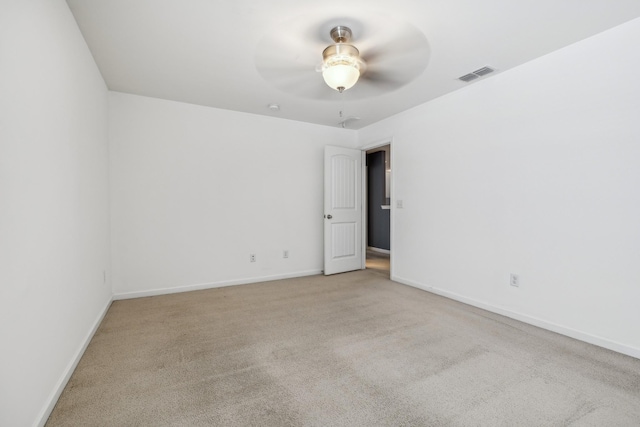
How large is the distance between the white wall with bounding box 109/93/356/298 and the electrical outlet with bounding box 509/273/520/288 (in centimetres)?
266

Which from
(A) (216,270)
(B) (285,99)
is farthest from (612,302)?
(A) (216,270)

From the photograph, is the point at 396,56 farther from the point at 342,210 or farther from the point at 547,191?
the point at 342,210

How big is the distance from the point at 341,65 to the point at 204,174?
2.51 meters

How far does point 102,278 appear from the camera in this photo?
9.64 feet

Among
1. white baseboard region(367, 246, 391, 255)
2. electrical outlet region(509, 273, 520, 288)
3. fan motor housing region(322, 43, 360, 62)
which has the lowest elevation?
white baseboard region(367, 246, 391, 255)

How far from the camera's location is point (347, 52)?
2.14 metres

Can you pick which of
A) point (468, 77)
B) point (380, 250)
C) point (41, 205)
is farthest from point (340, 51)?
point (380, 250)

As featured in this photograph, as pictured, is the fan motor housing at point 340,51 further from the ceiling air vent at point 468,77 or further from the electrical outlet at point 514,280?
the electrical outlet at point 514,280

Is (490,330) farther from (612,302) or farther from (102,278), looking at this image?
(102,278)

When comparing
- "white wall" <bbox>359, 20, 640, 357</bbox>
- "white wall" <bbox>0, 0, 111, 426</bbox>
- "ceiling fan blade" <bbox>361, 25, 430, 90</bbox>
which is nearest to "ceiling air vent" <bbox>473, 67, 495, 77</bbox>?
"white wall" <bbox>359, 20, 640, 357</bbox>

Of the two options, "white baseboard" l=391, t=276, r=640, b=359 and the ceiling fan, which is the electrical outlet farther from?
the ceiling fan

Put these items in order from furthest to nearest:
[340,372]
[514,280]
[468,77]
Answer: [468,77]
[514,280]
[340,372]

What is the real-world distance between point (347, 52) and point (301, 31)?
1.25 feet

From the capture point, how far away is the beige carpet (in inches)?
Result: 60.8
